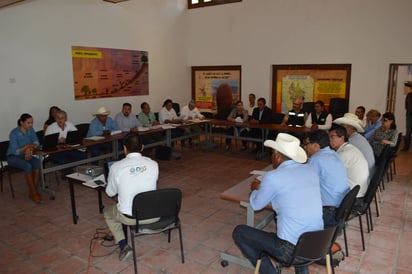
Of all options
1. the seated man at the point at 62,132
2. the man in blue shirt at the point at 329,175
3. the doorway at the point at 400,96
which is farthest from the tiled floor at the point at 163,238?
the doorway at the point at 400,96

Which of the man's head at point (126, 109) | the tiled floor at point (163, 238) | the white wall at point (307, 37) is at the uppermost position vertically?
the white wall at point (307, 37)

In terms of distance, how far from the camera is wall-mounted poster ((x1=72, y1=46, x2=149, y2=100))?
22.8 feet

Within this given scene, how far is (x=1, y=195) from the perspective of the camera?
481 centimetres

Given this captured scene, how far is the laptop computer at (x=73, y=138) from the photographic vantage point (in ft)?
16.5

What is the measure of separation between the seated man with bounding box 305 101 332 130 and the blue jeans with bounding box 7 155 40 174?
4.93 meters

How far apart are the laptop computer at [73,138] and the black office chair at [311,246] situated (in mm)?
3787

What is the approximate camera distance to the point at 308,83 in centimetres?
813

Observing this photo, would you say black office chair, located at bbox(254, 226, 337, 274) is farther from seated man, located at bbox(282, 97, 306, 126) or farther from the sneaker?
seated man, located at bbox(282, 97, 306, 126)

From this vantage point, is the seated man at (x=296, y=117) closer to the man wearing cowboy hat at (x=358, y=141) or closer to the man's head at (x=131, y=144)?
the man wearing cowboy hat at (x=358, y=141)

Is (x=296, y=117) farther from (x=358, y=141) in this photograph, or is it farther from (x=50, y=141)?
(x=50, y=141)

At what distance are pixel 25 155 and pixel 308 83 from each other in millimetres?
6389

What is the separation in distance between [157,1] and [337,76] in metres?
4.93

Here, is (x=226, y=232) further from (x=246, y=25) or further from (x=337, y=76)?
(x=246, y=25)

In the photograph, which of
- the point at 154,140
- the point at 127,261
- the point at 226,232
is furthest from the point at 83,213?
the point at 154,140
